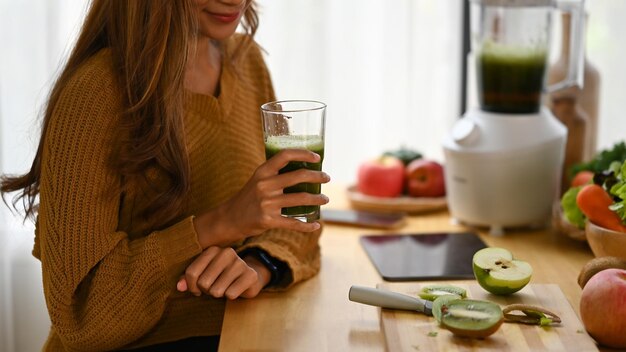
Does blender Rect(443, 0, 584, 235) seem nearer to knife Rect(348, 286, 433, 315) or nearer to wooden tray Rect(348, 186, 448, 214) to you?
wooden tray Rect(348, 186, 448, 214)

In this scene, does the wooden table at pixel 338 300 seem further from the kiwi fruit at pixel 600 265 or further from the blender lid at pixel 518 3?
the blender lid at pixel 518 3

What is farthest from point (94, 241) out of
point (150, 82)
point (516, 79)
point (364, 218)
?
point (516, 79)

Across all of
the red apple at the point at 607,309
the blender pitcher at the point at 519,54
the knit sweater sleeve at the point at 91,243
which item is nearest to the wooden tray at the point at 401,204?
the blender pitcher at the point at 519,54

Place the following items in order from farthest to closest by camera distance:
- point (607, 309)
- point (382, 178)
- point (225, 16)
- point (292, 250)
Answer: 1. point (382, 178)
2. point (292, 250)
3. point (225, 16)
4. point (607, 309)

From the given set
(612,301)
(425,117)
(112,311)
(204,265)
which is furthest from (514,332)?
(425,117)

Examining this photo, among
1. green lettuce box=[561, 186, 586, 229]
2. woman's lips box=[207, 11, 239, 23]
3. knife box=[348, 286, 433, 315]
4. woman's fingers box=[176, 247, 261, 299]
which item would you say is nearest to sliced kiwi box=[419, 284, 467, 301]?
knife box=[348, 286, 433, 315]

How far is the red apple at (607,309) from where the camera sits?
4.32 feet

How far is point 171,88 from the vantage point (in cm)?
A: 162

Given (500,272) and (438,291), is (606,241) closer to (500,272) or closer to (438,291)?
(500,272)

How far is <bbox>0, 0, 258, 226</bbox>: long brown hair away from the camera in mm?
1596

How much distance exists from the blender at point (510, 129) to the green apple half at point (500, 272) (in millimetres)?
484

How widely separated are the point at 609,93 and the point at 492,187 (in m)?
→ 0.96

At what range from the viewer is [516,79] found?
6.87 feet

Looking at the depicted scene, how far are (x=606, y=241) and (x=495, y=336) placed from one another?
0.42 meters
